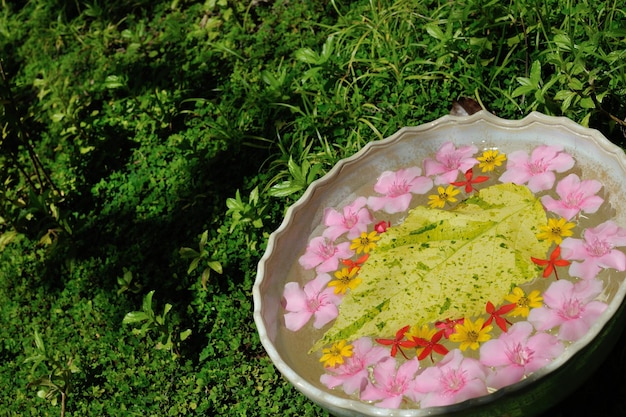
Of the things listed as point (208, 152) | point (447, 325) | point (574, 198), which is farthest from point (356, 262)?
point (208, 152)

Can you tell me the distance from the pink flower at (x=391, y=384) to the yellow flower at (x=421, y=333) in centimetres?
8

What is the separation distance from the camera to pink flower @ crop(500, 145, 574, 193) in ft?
8.45

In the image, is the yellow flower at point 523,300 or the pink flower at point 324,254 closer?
the yellow flower at point 523,300

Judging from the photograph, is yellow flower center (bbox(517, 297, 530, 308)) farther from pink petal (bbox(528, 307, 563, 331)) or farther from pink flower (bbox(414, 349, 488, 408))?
pink flower (bbox(414, 349, 488, 408))

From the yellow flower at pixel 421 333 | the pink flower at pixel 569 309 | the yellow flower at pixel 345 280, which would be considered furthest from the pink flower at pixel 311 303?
the pink flower at pixel 569 309

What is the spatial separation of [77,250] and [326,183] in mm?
1564

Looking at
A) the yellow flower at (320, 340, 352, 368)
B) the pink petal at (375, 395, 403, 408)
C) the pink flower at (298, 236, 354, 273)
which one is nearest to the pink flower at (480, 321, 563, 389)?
the pink petal at (375, 395, 403, 408)

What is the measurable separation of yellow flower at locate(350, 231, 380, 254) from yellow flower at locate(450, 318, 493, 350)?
1.52 ft

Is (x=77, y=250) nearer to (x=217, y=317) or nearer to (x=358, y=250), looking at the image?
(x=217, y=317)

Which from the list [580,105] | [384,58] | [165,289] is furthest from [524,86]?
[165,289]

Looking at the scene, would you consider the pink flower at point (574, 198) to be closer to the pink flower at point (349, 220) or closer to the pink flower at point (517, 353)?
the pink flower at point (517, 353)

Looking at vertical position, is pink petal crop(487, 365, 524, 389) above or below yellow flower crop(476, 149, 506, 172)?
below

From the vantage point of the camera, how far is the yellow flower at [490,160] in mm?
2697

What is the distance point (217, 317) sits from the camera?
3.20 meters
